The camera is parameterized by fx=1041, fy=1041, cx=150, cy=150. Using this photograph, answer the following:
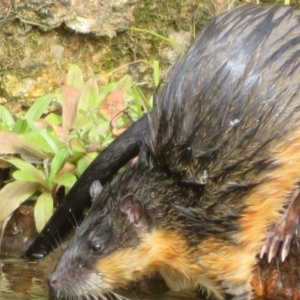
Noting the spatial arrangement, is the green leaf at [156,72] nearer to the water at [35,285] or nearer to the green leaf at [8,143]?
the green leaf at [8,143]

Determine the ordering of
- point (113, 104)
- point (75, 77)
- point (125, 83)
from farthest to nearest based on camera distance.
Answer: point (125, 83) → point (75, 77) → point (113, 104)

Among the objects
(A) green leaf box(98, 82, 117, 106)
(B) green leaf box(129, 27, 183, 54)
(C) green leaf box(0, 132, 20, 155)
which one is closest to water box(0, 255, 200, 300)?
(C) green leaf box(0, 132, 20, 155)

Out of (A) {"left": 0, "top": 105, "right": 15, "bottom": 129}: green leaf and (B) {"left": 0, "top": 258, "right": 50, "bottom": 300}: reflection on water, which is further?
(A) {"left": 0, "top": 105, "right": 15, "bottom": 129}: green leaf

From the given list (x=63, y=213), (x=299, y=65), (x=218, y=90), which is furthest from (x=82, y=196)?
(x=299, y=65)

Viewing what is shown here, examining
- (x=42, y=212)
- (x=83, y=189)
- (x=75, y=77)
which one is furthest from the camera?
(x=75, y=77)

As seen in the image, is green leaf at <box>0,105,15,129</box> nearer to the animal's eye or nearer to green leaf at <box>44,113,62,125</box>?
green leaf at <box>44,113,62,125</box>

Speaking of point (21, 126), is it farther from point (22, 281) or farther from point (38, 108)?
point (22, 281)

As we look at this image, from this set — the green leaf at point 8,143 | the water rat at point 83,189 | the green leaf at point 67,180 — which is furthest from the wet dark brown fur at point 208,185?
the green leaf at point 8,143

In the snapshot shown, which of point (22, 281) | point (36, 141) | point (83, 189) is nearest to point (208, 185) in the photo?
point (83, 189)
